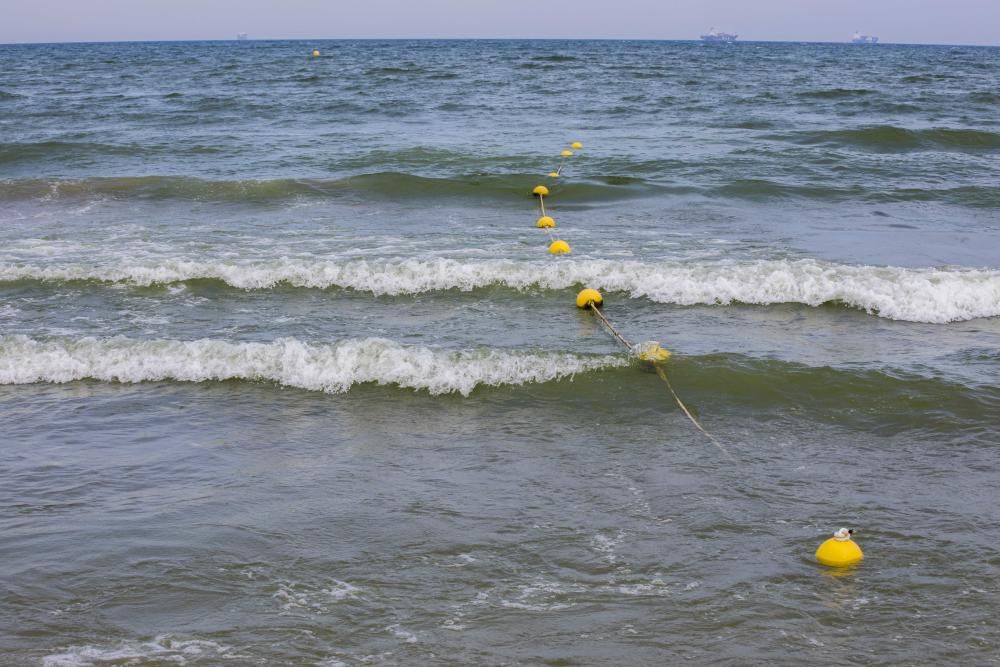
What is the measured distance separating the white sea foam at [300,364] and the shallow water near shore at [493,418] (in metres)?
0.03

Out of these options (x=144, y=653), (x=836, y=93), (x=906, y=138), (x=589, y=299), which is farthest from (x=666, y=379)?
(x=836, y=93)

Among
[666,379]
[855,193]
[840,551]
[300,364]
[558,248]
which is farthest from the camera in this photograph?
[855,193]

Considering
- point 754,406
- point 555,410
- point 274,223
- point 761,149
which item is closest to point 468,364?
point 555,410

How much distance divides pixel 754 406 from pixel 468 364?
7.85ft

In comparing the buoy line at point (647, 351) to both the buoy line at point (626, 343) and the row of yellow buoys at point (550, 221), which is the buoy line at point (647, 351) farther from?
the row of yellow buoys at point (550, 221)

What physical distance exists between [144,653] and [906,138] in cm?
2110

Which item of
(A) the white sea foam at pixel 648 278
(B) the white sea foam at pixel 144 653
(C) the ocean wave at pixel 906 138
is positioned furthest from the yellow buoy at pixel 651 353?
(C) the ocean wave at pixel 906 138

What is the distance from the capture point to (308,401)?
7.83m

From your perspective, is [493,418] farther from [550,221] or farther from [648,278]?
[550,221]

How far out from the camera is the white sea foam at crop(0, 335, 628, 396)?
8164 millimetres

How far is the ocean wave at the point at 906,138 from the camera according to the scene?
2102cm

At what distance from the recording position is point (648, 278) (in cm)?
1069

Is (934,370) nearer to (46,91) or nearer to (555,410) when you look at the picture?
(555,410)

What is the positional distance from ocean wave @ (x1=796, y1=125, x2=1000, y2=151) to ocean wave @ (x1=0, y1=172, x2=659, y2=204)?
696cm
